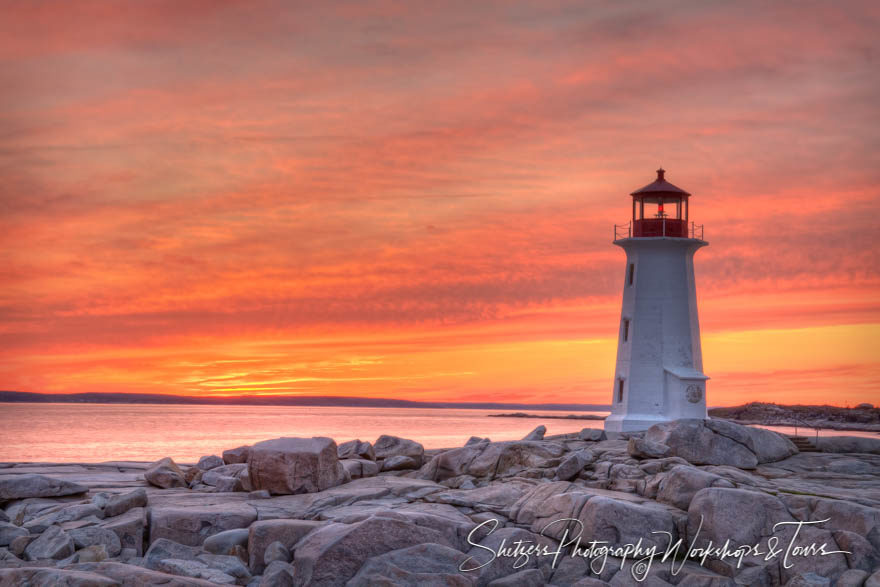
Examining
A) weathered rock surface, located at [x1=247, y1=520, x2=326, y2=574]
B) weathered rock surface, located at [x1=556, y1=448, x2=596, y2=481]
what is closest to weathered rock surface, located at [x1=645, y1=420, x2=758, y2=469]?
weathered rock surface, located at [x1=556, y1=448, x2=596, y2=481]

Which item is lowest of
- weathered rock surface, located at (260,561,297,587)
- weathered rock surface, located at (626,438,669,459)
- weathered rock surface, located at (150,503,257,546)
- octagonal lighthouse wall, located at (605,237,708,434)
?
weathered rock surface, located at (260,561,297,587)

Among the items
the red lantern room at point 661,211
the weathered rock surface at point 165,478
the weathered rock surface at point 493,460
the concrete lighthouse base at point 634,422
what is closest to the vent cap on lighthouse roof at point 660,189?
the red lantern room at point 661,211

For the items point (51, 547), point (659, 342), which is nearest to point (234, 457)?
point (51, 547)

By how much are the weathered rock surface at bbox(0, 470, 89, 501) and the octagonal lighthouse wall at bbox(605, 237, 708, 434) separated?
15.7 m

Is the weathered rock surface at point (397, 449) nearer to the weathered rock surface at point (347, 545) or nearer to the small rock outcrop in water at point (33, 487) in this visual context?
the small rock outcrop in water at point (33, 487)

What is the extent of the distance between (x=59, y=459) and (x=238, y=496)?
36.2 meters

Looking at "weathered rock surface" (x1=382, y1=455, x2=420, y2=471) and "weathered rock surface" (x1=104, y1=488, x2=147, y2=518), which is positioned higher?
"weathered rock surface" (x1=382, y1=455, x2=420, y2=471)

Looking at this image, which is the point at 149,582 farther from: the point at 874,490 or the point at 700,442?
the point at 874,490

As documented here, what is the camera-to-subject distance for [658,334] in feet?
86.8

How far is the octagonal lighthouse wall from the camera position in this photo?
2598 centimetres

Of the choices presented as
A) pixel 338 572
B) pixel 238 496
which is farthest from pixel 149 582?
pixel 238 496

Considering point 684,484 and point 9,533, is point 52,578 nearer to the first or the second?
point 9,533

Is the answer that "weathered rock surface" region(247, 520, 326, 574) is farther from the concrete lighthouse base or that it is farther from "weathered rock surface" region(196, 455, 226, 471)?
the concrete lighthouse base

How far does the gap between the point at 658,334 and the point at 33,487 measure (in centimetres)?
1756
